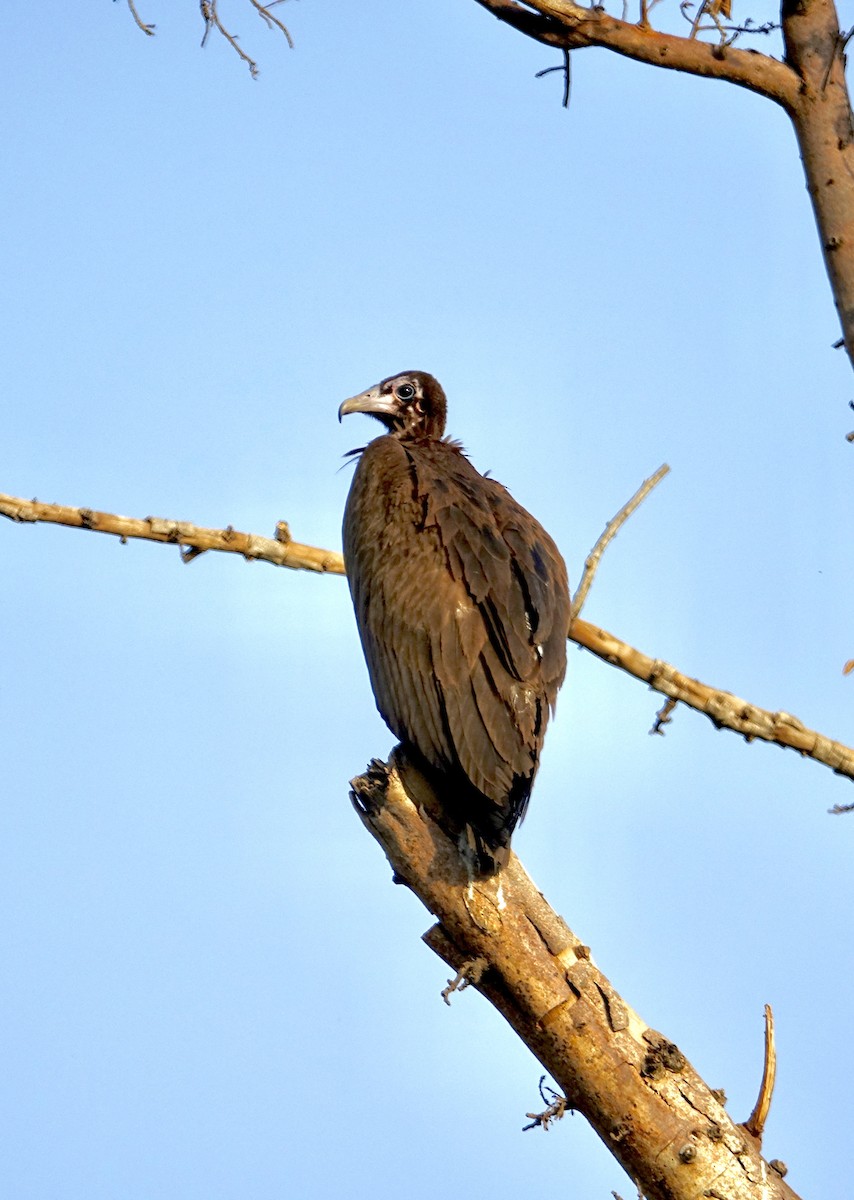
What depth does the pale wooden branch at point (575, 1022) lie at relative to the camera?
13.5 ft

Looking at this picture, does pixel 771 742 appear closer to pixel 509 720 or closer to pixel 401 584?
pixel 509 720

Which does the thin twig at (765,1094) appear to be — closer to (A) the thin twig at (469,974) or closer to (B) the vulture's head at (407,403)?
(A) the thin twig at (469,974)

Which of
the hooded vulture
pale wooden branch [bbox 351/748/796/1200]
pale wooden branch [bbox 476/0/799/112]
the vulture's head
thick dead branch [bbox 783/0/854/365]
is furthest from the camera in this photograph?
the vulture's head

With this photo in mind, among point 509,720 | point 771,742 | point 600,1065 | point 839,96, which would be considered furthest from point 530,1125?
point 839,96

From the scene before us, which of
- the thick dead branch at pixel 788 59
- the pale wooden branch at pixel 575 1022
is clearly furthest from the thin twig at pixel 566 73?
the pale wooden branch at pixel 575 1022

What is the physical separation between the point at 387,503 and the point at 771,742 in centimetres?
166

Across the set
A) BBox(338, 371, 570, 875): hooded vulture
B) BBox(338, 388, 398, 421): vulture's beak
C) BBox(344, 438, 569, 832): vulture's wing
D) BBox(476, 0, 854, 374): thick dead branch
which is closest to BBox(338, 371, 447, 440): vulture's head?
BBox(338, 388, 398, 421): vulture's beak

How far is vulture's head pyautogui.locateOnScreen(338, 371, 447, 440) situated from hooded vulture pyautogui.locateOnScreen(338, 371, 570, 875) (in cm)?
102

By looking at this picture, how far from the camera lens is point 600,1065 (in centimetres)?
421

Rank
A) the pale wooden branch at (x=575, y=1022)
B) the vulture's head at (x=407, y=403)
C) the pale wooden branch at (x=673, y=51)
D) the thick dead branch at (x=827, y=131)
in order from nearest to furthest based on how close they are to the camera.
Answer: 1. the pale wooden branch at (x=575, y=1022)
2. the thick dead branch at (x=827, y=131)
3. the pale wooden branch at (x=673, y=51)
4. the vulture's head at (x=407, y=403)

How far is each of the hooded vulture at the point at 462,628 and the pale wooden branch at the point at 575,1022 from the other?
0.13 meters

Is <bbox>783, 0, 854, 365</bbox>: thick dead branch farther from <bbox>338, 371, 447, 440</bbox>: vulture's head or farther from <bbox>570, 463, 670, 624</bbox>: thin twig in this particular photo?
<bbox>338, 371, 447, 440</bbox>: vulture's head

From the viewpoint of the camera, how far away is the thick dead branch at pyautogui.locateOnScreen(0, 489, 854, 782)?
5062mm

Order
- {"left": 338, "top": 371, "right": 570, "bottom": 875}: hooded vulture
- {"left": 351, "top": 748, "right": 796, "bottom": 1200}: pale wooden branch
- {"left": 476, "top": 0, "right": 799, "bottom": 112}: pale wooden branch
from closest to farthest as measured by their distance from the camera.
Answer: {"left": 351, "top": 748, "right": 796, "bottom": 1200}: pale wooden branch
{"left": 338, "top": 371, "right": 570, "bottom": 875}: hooded vulture
{"left": 476, "top": 0, "right": 799, "bottom": 112}: pale wooden branch
